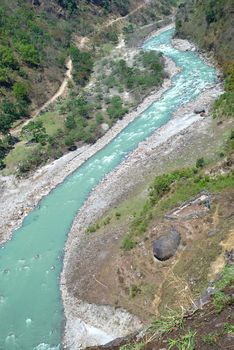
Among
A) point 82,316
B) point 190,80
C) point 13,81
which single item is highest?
point 13,81

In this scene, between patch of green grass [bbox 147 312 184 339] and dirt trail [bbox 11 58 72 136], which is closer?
patch of green grass [bbox 147 312 184 339]

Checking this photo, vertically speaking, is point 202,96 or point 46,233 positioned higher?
point 46,233

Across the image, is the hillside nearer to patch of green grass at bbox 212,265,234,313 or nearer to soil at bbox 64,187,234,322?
soil at bbox 64,187,234,322

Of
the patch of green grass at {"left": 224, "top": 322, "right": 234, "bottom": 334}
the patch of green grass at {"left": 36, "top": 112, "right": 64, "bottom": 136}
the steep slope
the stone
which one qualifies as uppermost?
the patch of green grass at {"left": 224, "top": 322, "right": 234, "bottom": 334}

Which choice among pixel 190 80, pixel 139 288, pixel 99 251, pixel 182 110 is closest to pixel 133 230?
pixel 99 251

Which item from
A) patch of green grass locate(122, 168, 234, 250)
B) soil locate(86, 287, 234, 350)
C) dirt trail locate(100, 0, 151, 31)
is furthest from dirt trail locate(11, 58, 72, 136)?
soil locate(86, 287, 234, 350)

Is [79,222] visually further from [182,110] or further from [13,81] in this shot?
[13,81]

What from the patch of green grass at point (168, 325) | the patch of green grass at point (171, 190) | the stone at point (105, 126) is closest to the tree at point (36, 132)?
the stone at point (105, 126)
